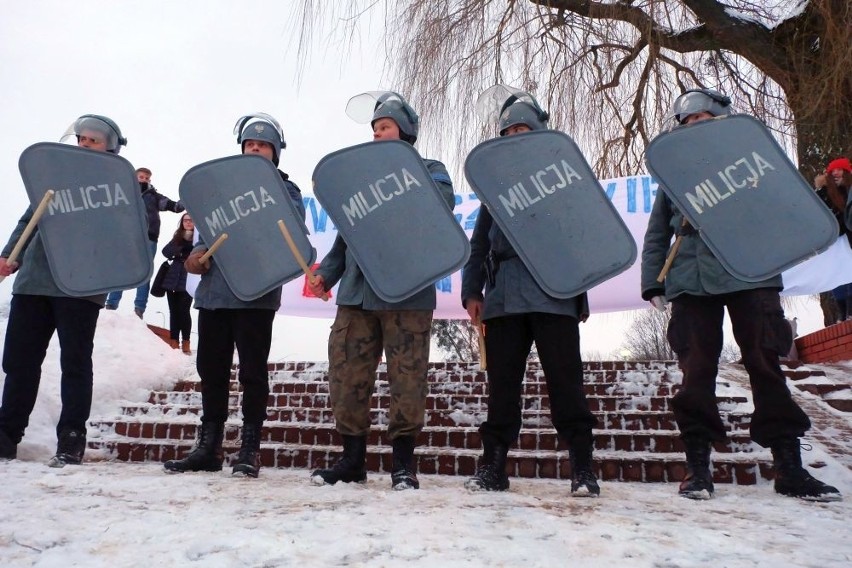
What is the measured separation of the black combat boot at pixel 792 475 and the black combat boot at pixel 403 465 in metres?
1.41

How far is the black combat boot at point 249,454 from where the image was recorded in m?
2.91

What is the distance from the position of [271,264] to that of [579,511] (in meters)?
1.69

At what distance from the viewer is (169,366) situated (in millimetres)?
5902

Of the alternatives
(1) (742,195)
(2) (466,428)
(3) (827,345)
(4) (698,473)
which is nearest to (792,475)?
(4) (698,473)

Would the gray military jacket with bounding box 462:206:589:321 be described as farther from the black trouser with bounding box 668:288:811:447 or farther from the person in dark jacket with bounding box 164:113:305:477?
the person in dark jacket with bounding box 164:113:305:477

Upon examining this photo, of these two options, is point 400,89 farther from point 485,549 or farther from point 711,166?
point 485,549

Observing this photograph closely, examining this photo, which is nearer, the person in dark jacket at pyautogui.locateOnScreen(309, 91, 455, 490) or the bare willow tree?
the person in dark jacket at pyautogui.locateOnScreen(309, 91, 455, 490)

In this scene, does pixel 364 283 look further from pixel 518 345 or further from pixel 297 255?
pixel 518 345

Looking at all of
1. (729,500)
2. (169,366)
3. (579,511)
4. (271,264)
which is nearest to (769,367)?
(729,500)

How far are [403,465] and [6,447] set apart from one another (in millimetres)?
1850

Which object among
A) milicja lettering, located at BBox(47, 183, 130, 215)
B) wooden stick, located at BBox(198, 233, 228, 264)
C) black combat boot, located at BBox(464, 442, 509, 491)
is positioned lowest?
black combat boot, located at BBox(464, 442, 509, 491)

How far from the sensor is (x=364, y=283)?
289cm

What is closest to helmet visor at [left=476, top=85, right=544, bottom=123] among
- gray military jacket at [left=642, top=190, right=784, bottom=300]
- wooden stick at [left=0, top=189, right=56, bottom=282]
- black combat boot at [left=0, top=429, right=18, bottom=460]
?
gray military jacket at [left=642, top=190, right=784, bottom=300]

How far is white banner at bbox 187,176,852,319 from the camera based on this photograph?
574 centimetres
